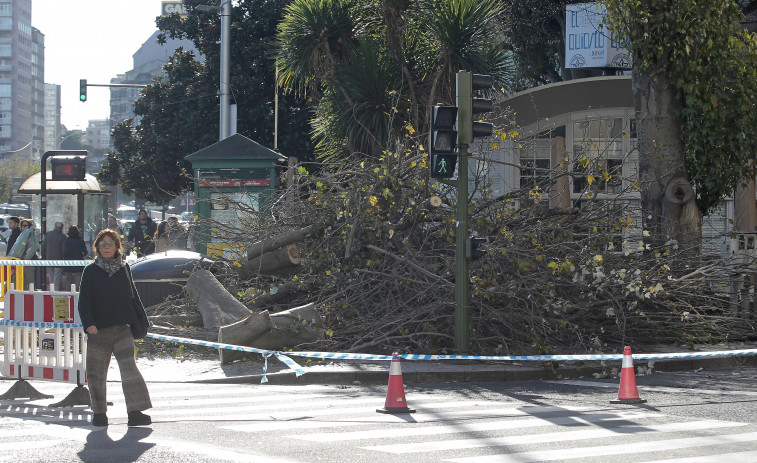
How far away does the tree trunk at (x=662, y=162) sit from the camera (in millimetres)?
15719

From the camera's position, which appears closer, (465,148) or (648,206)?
(465,148)

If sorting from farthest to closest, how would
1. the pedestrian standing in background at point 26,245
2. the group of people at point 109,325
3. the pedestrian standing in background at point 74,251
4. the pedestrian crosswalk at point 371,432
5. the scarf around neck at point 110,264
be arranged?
the pedestrian standing in background at point 26,245
the pedestrian standing in background at point 74,251
the scarf around neck at point 110,264
the group of people at point 109,325
the pedestrian crosswalk at point 371,432

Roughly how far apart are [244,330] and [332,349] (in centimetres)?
122

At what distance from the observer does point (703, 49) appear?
16016 mm

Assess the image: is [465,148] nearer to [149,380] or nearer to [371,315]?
[371,315]

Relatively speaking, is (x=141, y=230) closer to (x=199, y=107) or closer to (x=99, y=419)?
(x=199, y=107)

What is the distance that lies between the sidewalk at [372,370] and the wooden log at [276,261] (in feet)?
8.03

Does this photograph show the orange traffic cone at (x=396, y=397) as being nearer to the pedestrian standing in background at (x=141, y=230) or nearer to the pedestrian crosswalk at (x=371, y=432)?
the pedestrian crosswalk at (x=371, y=432)

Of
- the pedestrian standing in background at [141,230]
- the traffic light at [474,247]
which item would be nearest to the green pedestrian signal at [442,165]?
the traffic light at [474,247]

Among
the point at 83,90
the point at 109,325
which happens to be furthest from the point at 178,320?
the point at 83,90

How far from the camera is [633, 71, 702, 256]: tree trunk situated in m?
15.7

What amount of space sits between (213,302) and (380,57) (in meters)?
8.11

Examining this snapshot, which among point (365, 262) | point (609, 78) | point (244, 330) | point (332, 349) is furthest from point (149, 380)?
point (609, 78)

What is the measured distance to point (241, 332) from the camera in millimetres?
12031
